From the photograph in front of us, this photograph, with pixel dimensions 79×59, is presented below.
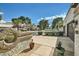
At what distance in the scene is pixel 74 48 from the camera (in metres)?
2.10

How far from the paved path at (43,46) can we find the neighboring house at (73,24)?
0.51 feet

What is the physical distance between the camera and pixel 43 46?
2.13 metres

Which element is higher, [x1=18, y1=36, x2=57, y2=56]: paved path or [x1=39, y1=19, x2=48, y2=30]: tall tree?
[x1=39, y1=19, x2=48, y2=30]: tall tree

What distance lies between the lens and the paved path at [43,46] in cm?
212

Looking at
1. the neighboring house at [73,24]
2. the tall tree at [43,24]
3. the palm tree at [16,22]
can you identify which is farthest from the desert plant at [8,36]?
the neighboring house at [73,24]

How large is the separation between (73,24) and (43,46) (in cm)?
35

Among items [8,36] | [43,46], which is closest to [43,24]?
[43,46]

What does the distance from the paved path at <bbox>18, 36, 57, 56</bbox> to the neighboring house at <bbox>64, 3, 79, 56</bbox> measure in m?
0.16

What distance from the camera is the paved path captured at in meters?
2.12

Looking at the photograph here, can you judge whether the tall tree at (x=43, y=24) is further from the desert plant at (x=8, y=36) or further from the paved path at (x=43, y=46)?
the desert plant at (x=8, y=36)

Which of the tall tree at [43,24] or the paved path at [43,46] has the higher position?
the tall tree at [43,24]

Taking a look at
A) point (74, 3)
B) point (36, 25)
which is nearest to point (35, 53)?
point (36, 25)

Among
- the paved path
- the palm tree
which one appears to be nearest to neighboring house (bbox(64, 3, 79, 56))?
the paved path

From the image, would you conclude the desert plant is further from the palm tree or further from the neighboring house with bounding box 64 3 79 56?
the neighboring house with bounding box 64 3 79 56
